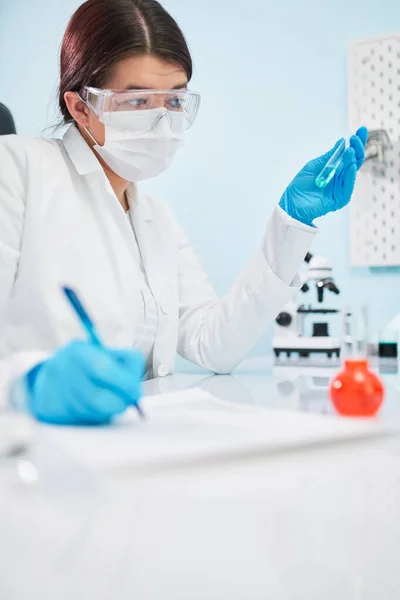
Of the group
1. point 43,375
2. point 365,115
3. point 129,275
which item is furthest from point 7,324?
point 365,115

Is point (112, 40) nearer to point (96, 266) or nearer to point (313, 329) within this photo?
point (96, 266)

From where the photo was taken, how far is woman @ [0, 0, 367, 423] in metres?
1.36

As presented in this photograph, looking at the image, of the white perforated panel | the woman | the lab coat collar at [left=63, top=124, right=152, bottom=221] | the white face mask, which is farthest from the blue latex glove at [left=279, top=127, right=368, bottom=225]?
the white perforated panel

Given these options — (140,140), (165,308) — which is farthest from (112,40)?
(165,308)

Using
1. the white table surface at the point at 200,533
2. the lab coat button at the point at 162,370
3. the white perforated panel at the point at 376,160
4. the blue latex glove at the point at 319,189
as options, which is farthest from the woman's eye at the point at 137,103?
the white perforated panel at the point at 376,160

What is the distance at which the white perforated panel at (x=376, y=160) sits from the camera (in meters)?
2.28

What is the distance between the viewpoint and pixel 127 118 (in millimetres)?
1434

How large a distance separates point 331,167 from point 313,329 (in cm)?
69

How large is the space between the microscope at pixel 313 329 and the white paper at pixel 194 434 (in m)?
1.18

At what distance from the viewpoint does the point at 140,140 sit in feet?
4.84

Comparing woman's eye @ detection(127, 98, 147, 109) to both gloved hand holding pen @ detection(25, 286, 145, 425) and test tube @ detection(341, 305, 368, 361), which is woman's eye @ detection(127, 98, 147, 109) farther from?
gloved hand holding pen @ detection(25, 286, 145, 425)

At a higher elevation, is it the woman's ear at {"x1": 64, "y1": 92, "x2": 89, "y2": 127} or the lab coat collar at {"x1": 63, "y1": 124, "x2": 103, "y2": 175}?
the woman's ear at {"x1": 64, "y1": 92, "x2": 89, "y2": 127}

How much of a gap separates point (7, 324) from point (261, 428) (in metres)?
0.83

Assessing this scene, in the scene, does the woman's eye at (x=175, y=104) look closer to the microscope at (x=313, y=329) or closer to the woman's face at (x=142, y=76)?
the woman's face at (x=142, y=76)
